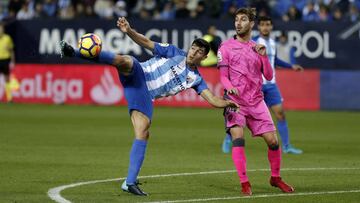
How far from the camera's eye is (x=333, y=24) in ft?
96.4

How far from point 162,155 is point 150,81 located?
15.8 feet

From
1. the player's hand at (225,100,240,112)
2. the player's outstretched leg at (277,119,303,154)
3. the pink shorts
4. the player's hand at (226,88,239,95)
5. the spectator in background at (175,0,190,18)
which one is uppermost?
the spectator in background at (175,0,190,18)

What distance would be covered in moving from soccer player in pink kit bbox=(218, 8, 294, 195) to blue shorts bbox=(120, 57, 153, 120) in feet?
3.17

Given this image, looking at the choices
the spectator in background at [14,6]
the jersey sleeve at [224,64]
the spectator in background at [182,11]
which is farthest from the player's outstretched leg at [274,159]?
the spectator in background at [14,6]

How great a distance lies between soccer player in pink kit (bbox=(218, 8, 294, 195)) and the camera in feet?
38.6

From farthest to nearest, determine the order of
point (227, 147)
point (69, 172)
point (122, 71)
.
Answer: point (227, 147)
point (69, 172)
point (122, 71)

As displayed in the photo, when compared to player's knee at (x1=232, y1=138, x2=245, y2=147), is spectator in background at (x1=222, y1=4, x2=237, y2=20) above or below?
above

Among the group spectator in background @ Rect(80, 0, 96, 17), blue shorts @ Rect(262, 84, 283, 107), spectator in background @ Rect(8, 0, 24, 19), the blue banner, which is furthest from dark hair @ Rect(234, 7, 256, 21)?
spectator in background @ Rect(8, 0, 24, 19)

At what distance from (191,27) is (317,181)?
18411mm

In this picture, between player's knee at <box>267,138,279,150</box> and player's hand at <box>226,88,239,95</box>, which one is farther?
player's knee at <box>267,138,279,150</box>

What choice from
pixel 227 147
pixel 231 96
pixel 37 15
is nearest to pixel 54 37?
pixel 37 15

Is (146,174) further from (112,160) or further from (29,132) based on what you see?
(29,132)

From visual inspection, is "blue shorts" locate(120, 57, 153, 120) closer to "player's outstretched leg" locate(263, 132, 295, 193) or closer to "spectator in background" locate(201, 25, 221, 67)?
"player's outstretched leg" locate(263, 132, 295, 193)

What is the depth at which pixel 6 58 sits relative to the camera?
1198 inches
